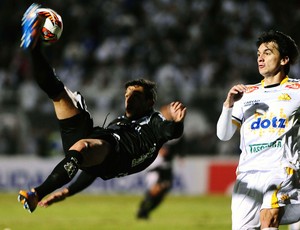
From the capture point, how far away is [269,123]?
22.2 feet

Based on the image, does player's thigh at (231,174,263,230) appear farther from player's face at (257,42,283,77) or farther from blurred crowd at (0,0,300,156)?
blurred crowd at (0,0,300,156)

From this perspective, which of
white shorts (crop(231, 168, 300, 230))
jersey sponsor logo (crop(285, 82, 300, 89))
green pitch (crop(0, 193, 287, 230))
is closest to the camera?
white shorts (crop(231, 168, 300, 230))

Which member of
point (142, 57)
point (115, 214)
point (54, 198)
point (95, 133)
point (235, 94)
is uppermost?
point (235, 94)

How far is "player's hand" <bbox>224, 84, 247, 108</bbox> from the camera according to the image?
6758 millimetres

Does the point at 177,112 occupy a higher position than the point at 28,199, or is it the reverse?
the point at 177,112

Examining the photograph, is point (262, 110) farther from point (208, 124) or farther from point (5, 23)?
point (5, 23)

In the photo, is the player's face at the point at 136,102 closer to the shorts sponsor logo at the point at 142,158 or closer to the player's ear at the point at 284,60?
the shorts sponsor logo at the point at 142,158

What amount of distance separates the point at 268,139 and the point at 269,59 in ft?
2.43

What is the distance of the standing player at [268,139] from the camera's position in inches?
262

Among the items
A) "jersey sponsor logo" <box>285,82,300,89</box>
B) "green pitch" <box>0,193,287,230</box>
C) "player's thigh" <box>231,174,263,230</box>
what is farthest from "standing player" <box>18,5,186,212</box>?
"green pitch" <box>0,193,287,230</box>

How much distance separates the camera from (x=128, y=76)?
19234mm

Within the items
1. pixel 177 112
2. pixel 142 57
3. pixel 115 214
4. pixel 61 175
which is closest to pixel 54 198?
pixel 61 175

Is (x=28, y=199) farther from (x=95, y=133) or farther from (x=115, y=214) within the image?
(x=115, y=214)

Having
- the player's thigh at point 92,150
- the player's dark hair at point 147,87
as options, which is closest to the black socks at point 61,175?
the player's thigh at point 92,150
